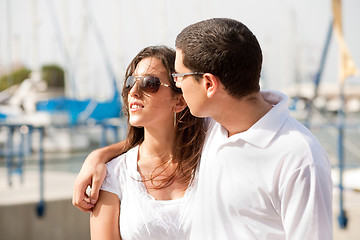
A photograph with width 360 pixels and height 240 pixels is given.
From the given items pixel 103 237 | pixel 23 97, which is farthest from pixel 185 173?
pixel 23 97

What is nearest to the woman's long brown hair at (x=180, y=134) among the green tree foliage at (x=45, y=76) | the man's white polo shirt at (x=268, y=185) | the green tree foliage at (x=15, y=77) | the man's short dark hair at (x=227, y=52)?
the man's white polo shirt at (x=268, y=185)

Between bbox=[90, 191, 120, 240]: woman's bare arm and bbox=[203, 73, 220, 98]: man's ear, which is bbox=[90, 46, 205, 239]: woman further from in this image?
bbox=[203, 73, 220, 98]: man's ear

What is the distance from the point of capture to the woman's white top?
1.82 meters

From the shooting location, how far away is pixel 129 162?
1989 millimetres

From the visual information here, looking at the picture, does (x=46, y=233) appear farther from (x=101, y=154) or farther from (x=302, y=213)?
(x=302, y=213)

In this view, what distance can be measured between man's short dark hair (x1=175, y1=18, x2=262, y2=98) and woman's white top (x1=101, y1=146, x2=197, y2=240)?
628mm

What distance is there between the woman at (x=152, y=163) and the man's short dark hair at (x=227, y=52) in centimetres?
53

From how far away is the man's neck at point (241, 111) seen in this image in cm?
146

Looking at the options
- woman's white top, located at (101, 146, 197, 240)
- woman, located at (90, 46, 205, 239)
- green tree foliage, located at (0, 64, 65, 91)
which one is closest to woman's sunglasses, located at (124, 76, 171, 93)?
woman, located at (90, 46, 205, 239)

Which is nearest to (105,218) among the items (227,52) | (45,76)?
(227,52)

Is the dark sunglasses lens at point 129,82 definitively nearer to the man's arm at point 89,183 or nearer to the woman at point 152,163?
the woman at point 152,163

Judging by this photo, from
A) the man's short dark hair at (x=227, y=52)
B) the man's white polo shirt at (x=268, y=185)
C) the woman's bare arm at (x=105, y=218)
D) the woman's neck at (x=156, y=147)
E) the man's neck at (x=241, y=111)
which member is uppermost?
the man's short dark hair at (x=227, y=52)

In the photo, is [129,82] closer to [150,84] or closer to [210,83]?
[150,84]

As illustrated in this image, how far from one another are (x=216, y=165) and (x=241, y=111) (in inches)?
7.4
